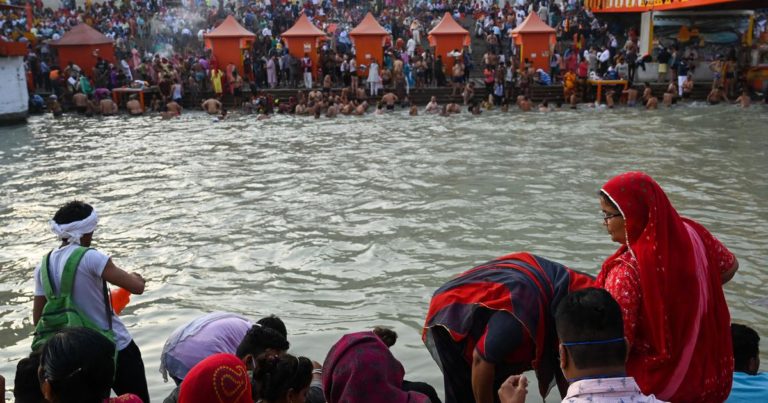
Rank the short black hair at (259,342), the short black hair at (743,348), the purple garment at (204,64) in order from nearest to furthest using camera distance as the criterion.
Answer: the short black hair at (259,342) < the short black hair at (743,348) < the purple garment at (204,64)

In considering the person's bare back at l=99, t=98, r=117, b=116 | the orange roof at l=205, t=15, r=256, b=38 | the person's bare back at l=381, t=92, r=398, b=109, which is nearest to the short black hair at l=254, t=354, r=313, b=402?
the person's bare back at l=381, t=92, r=398, b=109

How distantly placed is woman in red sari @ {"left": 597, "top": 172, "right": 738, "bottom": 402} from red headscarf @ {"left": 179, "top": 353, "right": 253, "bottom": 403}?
1.50 m

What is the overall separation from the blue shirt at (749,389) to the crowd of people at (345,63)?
2173 cm

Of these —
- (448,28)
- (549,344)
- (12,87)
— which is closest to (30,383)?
(549,344)

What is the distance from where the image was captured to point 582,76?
2686 centimetres

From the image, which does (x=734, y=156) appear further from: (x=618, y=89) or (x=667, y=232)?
(x=667, y=232)

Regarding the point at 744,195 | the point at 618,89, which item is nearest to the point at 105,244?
the point at 744,195

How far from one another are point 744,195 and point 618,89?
49.5ft

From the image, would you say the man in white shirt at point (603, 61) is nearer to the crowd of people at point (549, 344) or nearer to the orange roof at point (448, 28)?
the orange roof at point (448, 28)

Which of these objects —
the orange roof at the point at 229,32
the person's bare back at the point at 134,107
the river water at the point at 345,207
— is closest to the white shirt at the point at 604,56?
the river water at the point at 345,207

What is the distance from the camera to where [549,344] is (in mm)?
3203

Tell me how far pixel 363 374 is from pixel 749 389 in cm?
183

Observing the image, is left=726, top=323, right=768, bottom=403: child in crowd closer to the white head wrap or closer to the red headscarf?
the red headscarf

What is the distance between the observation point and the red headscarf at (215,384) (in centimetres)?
271
